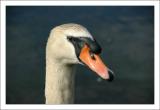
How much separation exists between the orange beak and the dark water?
2.61 metres

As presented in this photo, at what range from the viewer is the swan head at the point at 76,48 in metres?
2.36

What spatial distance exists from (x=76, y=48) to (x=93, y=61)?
133 mm

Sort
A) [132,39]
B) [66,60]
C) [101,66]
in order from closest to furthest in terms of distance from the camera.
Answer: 1. [101,66]
2. [66,60]
3. [132,39]

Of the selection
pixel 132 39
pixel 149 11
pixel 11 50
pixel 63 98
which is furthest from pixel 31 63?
pixel 63 98

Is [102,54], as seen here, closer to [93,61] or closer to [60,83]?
[60,83]

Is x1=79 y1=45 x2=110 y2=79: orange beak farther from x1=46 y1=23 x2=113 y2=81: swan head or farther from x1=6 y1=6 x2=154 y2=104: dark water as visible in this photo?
x1=6 y1=6 x2=154 y2=104: dark water

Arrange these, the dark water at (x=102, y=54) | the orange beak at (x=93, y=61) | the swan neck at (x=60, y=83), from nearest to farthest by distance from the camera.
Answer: the orange beak at (x=93, y=61)
the swan neck at (x=60, y=83)
the dark water at (x=102, y=54)

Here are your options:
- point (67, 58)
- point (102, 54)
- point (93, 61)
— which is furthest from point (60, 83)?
point (102, 54)

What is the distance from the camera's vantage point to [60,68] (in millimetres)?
2588

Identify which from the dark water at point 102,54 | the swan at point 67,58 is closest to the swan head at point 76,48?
the swan at point 67,58

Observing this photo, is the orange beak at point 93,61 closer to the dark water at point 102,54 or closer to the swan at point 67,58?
the swan at point 67,58

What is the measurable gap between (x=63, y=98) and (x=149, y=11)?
4.40 meters

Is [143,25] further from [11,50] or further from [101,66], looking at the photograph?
[101,66]

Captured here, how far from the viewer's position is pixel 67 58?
2.51 m
